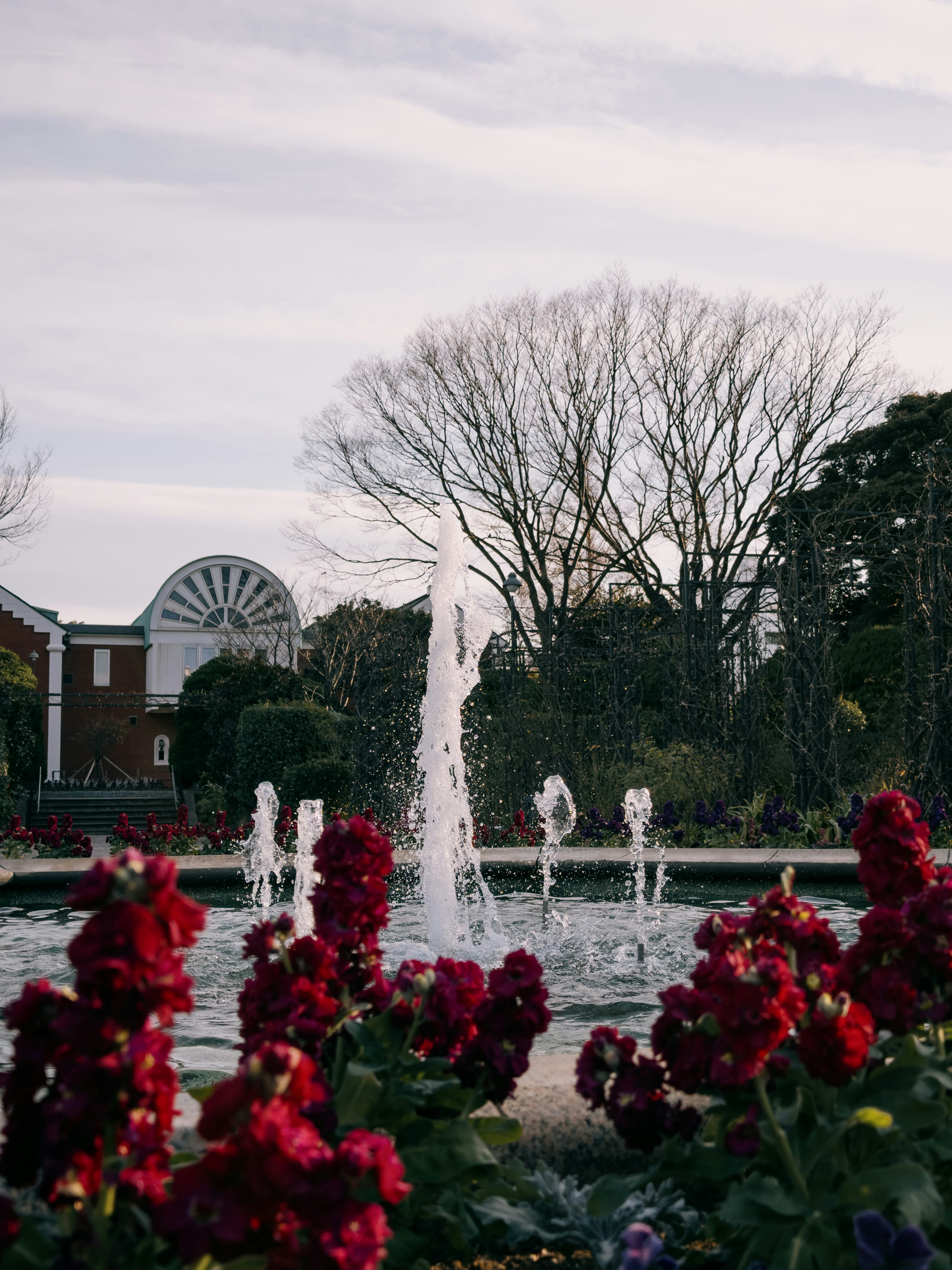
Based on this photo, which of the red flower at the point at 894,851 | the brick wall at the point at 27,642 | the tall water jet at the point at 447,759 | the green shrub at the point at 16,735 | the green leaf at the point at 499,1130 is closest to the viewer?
the green leaf at the point at 499,1130

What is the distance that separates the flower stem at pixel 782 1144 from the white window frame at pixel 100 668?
3366 centimetres

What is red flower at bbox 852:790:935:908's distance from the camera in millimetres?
2150

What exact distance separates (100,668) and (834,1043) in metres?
34.1

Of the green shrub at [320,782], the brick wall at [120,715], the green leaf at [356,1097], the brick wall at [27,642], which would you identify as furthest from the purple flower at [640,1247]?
the brick wall at [27,642]

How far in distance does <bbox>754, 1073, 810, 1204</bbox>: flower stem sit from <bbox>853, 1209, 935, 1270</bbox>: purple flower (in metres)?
0.09

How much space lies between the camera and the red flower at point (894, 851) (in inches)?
84.7

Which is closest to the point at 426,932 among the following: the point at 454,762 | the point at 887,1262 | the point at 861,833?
the point at 454,762

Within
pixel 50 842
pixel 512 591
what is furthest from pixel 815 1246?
pixel 512 591

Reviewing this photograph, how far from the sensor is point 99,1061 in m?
1.27

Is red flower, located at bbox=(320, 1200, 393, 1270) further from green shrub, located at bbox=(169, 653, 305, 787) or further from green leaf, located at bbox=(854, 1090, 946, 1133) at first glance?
green shrub, located at bbox=(169, 653, 305, 787)

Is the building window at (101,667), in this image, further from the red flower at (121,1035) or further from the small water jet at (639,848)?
the red flower at (121,1035)

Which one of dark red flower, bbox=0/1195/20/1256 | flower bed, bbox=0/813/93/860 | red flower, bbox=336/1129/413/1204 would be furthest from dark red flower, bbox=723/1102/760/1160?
flower bed, bbox=0/813/93/860

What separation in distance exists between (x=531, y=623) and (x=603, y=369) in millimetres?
4988

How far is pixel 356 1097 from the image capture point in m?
1.85
